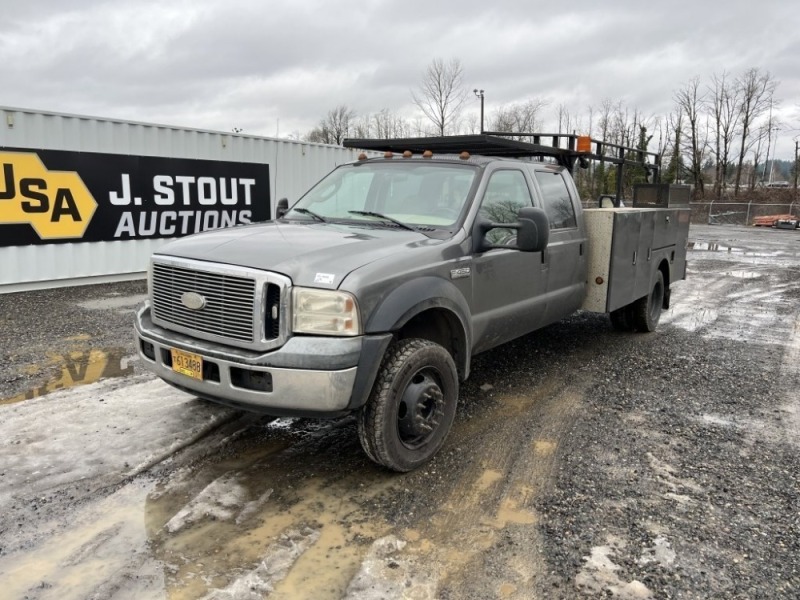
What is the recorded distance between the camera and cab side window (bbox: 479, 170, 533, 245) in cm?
475

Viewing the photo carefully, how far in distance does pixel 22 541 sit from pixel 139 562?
0.67 m

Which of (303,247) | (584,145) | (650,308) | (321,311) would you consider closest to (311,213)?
(303,247)

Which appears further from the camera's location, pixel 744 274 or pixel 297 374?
pixel 744 274

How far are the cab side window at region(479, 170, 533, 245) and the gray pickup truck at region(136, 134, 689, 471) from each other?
0.02m

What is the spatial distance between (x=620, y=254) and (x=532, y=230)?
8.23ft

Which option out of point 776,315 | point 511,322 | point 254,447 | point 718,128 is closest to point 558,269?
point 511,322

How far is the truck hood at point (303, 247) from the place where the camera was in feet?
11.5

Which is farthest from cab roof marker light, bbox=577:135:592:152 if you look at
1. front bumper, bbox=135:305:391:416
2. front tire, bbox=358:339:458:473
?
front bumper, bbox=135:305:391:416

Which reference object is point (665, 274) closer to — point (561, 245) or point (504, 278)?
point (561, 245)

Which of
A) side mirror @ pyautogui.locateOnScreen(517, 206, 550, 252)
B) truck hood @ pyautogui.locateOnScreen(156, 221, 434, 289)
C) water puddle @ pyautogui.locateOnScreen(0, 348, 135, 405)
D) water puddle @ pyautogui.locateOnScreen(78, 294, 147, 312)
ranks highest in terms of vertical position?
side mirror @ pyautogui.locateOnScreen(517, 206, 550, 252)

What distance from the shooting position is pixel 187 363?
3748 millimetres

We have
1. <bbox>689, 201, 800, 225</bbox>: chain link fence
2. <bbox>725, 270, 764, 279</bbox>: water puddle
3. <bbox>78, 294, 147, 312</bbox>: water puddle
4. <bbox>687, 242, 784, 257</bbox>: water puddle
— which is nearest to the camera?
<bbox>78, 294, 147, 312</bbox>: water puddle

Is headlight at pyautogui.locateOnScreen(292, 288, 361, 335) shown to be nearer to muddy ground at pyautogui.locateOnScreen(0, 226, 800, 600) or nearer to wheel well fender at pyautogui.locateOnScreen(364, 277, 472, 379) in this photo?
wheel well fender at pyautogui.locateOnScreen(364, 277, 472, 379)

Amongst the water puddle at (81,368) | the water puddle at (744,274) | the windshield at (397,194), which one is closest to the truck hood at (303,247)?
the windshield at (397,194)
